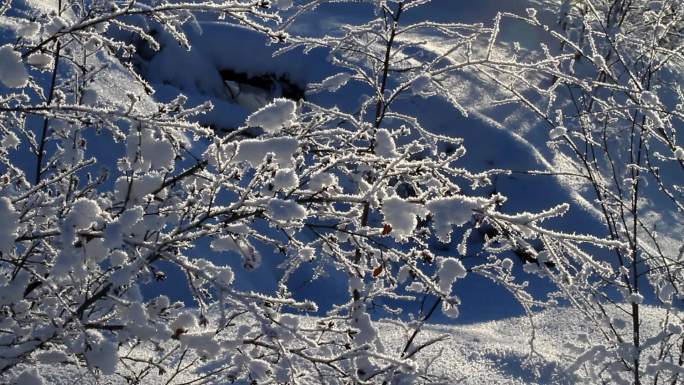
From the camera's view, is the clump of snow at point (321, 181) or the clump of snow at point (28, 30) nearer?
the clump of snow at point (321, 181)

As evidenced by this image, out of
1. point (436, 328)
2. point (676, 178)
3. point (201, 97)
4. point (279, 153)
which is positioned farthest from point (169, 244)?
point (676, 178)

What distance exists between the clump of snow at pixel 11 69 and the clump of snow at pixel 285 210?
2.17 feet

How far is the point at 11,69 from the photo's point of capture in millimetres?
1727

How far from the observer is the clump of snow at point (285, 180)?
5.57 feet

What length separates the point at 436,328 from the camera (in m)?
6.33

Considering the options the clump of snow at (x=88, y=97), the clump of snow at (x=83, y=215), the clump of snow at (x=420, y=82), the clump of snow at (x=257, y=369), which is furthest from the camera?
the clump of snow at (x=88, y=97)

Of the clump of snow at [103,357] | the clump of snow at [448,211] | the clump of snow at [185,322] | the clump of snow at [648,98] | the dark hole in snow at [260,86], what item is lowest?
the dark hole in snow at [260,86]

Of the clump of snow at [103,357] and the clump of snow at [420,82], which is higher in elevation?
the clump of snow at [420,82]

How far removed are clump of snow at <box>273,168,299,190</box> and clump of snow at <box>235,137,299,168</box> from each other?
3 cm

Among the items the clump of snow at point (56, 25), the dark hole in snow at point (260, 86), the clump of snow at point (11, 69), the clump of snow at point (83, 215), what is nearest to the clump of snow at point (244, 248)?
the clump of snow at point (83, 215)

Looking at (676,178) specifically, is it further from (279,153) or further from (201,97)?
(279,153)

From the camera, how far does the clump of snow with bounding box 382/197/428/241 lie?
1688mm

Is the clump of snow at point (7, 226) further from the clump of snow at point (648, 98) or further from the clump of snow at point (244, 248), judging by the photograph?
the clump of snow at point (648, 98)

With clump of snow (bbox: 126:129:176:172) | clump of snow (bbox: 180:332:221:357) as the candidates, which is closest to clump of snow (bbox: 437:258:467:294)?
clump of snow (bbox: 180:332:221:357)
